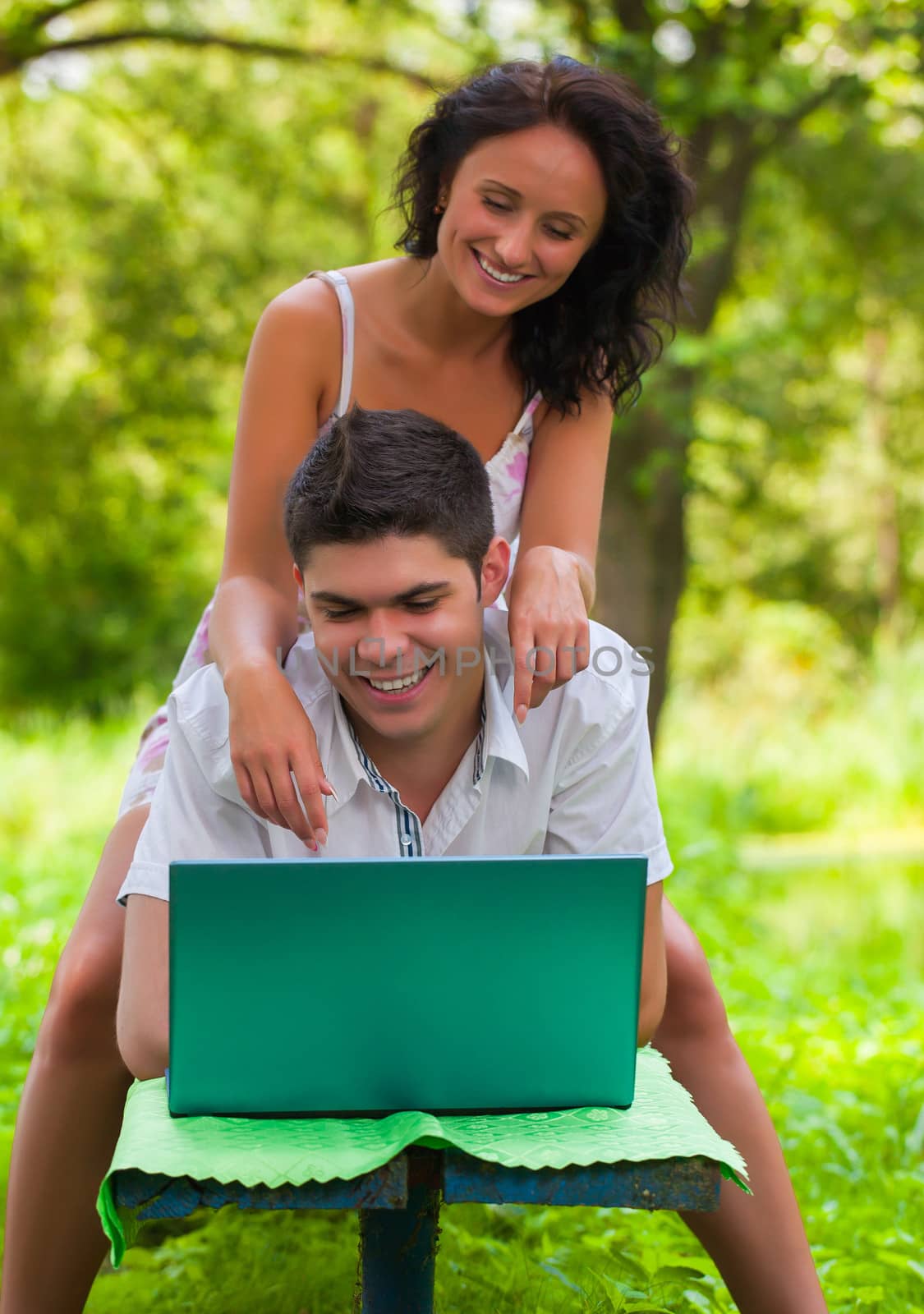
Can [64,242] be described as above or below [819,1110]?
above

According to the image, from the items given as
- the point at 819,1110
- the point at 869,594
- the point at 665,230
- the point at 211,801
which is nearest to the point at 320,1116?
the point at 211,801

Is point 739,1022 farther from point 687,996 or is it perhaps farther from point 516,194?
point 516,194

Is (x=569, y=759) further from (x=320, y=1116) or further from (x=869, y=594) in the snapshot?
(x=869, y=594)

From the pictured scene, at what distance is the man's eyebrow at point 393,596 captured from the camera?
2018 millimetres

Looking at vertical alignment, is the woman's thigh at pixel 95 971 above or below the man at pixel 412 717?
Result: below

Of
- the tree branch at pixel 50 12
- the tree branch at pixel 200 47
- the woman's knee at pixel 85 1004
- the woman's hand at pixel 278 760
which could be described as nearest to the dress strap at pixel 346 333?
the woman's hand at pixel 278 760

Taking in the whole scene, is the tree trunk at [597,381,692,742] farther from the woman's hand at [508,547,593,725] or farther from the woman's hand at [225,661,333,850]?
the woman's hand at [225,661,333,850]

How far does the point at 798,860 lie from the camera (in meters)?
7.43

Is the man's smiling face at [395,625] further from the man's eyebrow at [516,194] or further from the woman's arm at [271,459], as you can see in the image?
the man's eyebrow at [516,194]

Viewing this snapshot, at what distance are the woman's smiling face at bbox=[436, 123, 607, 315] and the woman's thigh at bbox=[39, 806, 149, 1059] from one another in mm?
1036

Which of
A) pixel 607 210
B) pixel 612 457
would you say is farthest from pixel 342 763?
pixel 612 457

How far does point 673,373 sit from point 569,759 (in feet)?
14.0

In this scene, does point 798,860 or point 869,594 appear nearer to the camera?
point 798,860

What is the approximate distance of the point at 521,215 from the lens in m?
2.39
